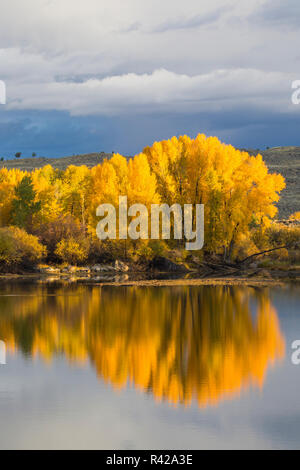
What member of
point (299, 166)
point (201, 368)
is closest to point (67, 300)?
point (201, 368)

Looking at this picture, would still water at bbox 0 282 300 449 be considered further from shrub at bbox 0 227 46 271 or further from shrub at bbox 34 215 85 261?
shrub at bbox 34 215 85 261

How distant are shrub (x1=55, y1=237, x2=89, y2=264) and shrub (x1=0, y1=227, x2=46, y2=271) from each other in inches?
42.5

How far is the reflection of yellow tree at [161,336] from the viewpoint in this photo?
12523 mm

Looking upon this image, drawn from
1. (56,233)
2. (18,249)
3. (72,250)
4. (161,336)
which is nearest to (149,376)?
(161,336)

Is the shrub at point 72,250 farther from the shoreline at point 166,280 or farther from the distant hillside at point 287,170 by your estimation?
the distant hillside at point 287,170

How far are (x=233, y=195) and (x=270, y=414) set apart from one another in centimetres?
3140

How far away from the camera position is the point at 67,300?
25062mm

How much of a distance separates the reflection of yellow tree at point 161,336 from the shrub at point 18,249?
379 inches

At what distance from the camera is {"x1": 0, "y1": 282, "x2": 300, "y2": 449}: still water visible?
9367mm

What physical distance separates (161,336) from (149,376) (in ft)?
15.1

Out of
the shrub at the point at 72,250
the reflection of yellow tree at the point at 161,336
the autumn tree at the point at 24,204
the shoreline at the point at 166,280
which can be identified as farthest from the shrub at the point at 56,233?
the reflection of yellow tree at the point at 161,336

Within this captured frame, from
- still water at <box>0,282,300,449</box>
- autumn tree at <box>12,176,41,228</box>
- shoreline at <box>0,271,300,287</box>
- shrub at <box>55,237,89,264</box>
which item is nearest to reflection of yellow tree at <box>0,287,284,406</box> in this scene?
still water at <box>0,282,300,449</box>

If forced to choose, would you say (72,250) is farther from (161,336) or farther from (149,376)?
(149,376)
